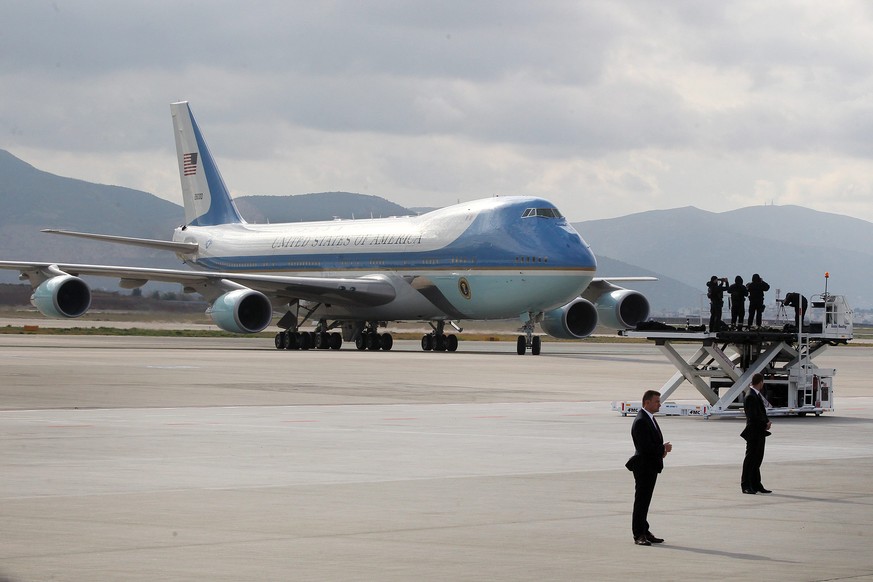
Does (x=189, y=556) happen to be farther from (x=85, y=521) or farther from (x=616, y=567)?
(x=616, y=567)

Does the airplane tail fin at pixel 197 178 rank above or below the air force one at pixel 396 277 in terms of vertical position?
above

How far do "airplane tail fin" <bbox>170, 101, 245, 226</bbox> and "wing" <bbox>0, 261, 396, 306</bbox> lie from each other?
11100 mm

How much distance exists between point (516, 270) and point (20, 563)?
134 feet

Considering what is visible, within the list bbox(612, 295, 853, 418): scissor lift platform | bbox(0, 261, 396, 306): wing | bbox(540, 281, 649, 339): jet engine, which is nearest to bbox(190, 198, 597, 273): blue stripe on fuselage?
bbox(0, 261, 396, 306): wing

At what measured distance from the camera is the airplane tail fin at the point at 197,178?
67.0m

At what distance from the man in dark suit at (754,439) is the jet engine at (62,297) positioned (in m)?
38.1

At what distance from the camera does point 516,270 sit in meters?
50.0

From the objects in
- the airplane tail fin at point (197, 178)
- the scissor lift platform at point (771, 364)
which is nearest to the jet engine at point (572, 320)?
the airplane tail fin at point (197, 178)

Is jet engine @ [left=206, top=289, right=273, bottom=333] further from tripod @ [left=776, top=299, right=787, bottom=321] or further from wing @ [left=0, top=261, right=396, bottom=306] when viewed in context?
tripod @ [left=776, top=299, right=787, bottom=321]

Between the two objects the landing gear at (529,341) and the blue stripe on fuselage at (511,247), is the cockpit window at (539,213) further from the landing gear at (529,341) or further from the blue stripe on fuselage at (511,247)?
the landing gear at (529,341)

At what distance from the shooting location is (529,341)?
52469 mm

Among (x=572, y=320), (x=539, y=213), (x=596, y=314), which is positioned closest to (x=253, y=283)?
(x=539, y=213)

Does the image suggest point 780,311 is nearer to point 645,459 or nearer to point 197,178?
point 645,459

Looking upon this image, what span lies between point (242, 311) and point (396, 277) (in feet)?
21.2
